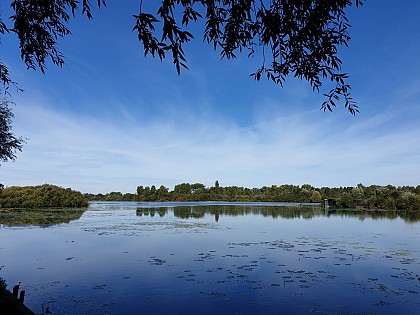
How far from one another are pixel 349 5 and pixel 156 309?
33.9ft

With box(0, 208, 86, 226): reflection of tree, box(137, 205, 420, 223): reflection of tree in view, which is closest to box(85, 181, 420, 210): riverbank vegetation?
box(137, 205, 420, 223): reflection of tree

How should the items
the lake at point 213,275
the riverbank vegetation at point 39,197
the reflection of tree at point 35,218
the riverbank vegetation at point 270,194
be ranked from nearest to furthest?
1. the lake at point 213,275
2. the reflection of tree at point 35,218
3. the riverbank vegetation at point 39,197
4. the riverbank vegetation at point 270,194

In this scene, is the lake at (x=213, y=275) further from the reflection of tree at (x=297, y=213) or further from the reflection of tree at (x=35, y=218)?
the reflection of tree at (x=297, y=213)

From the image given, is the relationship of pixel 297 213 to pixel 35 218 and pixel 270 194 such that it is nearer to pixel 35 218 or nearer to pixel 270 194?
pixel 35 218

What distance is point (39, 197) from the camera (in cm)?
7662

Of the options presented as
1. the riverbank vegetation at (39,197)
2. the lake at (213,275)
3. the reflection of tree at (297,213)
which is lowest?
the lake at (213,275)

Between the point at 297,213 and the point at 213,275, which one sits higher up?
the point at 297,213

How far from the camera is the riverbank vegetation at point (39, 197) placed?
73.5 m

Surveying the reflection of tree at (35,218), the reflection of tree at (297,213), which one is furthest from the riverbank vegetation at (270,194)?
the reflection of tree at (35,218)

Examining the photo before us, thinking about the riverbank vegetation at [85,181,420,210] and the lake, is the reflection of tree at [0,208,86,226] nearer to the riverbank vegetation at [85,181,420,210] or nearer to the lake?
the lake

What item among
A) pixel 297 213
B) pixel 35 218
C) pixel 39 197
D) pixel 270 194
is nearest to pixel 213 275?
pixel 35 218

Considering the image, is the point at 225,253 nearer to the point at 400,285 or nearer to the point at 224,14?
the point at 400,285

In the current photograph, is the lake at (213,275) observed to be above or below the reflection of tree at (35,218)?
below

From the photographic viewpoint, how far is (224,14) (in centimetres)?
531
